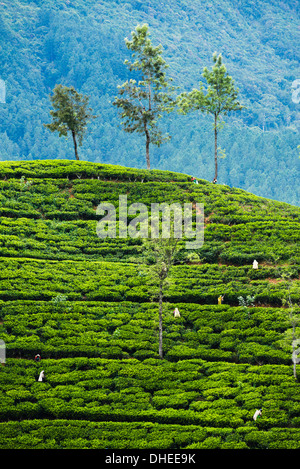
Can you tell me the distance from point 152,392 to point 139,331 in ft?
15.7

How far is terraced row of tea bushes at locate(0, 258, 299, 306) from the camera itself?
3117 cm

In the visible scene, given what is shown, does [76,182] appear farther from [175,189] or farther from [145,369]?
[145,369]

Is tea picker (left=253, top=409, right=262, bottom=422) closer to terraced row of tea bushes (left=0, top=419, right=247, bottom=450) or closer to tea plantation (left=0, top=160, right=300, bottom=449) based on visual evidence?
tea plantation (left=0, top=160, right=300, bottom=449)

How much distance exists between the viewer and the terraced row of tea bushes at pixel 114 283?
31172 mm

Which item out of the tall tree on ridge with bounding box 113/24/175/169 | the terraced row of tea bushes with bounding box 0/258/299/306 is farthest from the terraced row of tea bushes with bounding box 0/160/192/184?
the terraced row of tea bushes with bounding box 0/258/299/306

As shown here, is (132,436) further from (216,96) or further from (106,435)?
(216,96)

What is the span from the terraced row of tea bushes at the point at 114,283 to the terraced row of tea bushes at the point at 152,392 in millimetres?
6499

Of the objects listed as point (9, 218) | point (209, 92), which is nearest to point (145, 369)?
point (9, 218)

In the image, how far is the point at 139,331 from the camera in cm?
2786

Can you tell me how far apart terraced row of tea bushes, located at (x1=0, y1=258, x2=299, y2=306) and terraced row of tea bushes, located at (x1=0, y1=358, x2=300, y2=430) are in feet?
21.3

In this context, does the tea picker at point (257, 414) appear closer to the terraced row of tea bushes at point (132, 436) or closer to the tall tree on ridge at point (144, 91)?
the terraced row of tea bushes at point (132, 436)

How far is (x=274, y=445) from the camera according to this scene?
19422 millimetres

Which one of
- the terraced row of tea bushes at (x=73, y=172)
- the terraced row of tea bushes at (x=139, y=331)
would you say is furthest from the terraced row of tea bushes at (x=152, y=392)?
the terraced row of tea bushes at (x=73, y=172)

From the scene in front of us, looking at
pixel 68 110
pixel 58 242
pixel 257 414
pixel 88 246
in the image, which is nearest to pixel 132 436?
pixel 257 414
